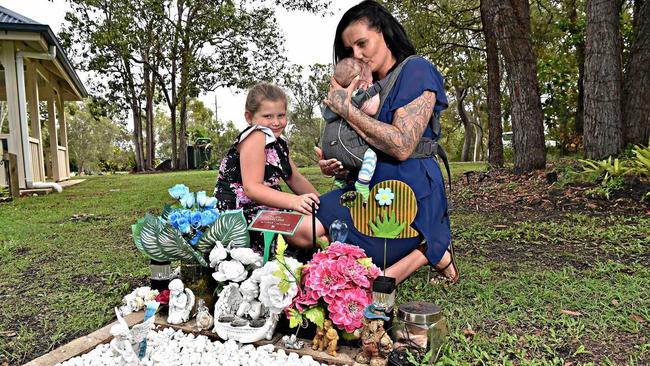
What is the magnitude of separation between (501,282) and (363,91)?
132cm

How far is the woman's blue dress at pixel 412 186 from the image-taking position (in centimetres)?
207

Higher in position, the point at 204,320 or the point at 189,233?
the point at 189,233

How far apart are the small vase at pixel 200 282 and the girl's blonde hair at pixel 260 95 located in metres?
0.85

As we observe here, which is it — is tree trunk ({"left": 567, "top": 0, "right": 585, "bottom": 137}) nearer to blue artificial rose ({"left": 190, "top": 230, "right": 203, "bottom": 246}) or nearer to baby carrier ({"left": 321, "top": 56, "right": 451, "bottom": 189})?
baby carrier ({"left": 321, "top": 56, "right": 451, "bottom": 189})

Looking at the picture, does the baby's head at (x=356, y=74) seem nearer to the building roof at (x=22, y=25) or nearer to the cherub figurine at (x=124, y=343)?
the cherub figurine at (x=124, y=343)

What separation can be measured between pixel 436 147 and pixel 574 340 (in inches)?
39.1

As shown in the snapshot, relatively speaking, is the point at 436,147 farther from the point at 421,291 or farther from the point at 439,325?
the point at 439,325

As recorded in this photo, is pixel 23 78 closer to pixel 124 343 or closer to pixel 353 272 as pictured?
pixel 124 343

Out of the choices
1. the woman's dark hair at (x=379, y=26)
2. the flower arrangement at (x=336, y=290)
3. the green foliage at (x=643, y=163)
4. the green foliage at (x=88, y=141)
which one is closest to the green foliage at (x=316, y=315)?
the flower arrangement at (x=336, y=290)

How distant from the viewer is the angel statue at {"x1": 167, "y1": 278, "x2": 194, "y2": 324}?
1928 millimetres

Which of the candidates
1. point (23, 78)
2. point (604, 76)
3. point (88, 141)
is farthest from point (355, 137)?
point (88, 141)

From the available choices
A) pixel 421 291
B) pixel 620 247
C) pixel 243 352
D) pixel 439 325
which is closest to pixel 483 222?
pixel 620 247

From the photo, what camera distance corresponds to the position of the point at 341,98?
2031 millimetres

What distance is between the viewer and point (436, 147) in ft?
7.32
